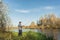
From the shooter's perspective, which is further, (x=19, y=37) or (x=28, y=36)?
(x=28, y=36)

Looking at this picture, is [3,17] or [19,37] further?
[3,17]

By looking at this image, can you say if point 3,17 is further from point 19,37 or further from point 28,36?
point 28,36

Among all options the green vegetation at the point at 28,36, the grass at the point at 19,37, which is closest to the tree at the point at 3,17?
the grass at the point at 19,37

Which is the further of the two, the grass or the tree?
the tree

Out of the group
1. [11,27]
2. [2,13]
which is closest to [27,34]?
[11,27]

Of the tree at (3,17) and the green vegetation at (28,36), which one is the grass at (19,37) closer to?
the green vegetation at (28,36)

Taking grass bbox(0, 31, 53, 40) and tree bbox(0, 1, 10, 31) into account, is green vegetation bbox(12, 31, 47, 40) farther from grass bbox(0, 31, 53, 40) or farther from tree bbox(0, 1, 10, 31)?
tree bbox(0, 1, 10, 31)

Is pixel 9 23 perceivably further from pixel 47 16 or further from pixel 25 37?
pixel 47 16

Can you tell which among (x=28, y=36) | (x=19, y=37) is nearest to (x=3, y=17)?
(x=19, y=37)

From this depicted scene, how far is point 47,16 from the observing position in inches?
338

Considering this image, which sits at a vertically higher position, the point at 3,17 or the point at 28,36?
the point at 3,17

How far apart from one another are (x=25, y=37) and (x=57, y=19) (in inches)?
74.2

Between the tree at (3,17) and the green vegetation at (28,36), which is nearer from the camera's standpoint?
the green vegetation at (28,36)

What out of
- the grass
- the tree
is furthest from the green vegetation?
the tree
